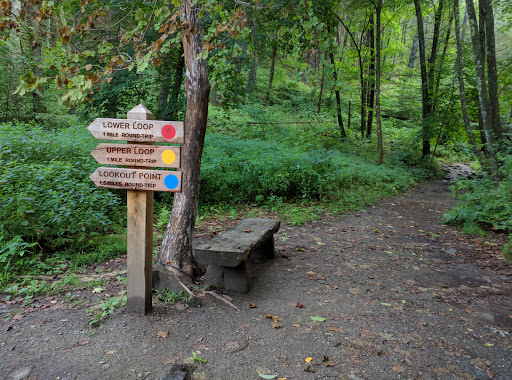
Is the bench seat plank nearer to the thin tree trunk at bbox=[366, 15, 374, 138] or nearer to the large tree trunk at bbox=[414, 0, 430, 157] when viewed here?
the large tree trunk at bbox=[414, 0, 430, 157]

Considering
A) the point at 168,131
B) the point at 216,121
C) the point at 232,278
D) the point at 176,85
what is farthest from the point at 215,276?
the point at 216,121

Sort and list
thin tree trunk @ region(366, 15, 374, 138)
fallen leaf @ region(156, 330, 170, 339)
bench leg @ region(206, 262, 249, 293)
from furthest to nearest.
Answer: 1. thin tree trunk @ region(366, 15, 374, 138)
2. bench leg @ region(206, 262, 249, 293)
3. fallen leaf @ region(156, 330, 170, 339)

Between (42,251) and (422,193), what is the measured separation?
11770 mm

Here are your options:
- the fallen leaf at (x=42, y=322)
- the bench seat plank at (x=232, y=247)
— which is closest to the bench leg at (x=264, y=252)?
the bench seat plank at (x=232, y=247)

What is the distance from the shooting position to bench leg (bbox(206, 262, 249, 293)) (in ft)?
13.9

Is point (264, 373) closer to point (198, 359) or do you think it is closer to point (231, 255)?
point (198, 359)

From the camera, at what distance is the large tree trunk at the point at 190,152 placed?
4.29 meters

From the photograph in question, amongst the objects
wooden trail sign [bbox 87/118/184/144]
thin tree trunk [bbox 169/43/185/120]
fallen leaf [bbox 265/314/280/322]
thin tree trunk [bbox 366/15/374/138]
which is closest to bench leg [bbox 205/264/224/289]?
fallen leaf [bbox 265/314/280/322]

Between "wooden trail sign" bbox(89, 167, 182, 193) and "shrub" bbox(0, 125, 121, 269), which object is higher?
"wooden trail sign" bbox(89, 167, 182, 193)

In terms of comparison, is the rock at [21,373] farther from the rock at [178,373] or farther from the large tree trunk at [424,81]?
the large tree trunk at [424,81]

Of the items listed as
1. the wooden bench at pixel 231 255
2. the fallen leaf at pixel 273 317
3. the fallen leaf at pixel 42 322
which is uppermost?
the wooden bench at pixel 231 255

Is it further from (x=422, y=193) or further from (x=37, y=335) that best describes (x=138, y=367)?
(x=422, y=193)

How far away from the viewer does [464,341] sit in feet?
11.0

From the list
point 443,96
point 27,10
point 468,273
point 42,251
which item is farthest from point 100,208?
point 443,96
